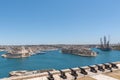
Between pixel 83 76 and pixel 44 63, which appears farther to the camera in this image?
pixel 44 63

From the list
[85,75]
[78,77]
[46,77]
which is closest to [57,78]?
[46,77]

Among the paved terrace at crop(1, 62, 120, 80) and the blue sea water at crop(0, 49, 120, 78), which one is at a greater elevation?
the paved terrace at crop(1, 62, 120, 80)

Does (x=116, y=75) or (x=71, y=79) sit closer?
(x=71, y=79)

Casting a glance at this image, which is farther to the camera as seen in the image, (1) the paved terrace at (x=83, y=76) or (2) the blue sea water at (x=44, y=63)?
(2) the blue sea water at (x=44, y=63)

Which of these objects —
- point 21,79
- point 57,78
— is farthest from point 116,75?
point 21,79

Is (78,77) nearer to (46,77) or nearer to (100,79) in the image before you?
(100,79)

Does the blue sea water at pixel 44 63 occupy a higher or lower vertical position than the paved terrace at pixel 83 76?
lower

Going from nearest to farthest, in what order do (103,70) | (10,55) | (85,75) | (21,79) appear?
(21,79) → (85,75) → (103,70) → (10,55)

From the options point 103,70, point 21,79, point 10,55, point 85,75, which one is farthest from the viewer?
point 10,55

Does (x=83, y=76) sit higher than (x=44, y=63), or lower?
higher

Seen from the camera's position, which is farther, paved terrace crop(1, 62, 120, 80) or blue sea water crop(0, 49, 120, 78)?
blue sea water crop(0, 49, 120, 78)
